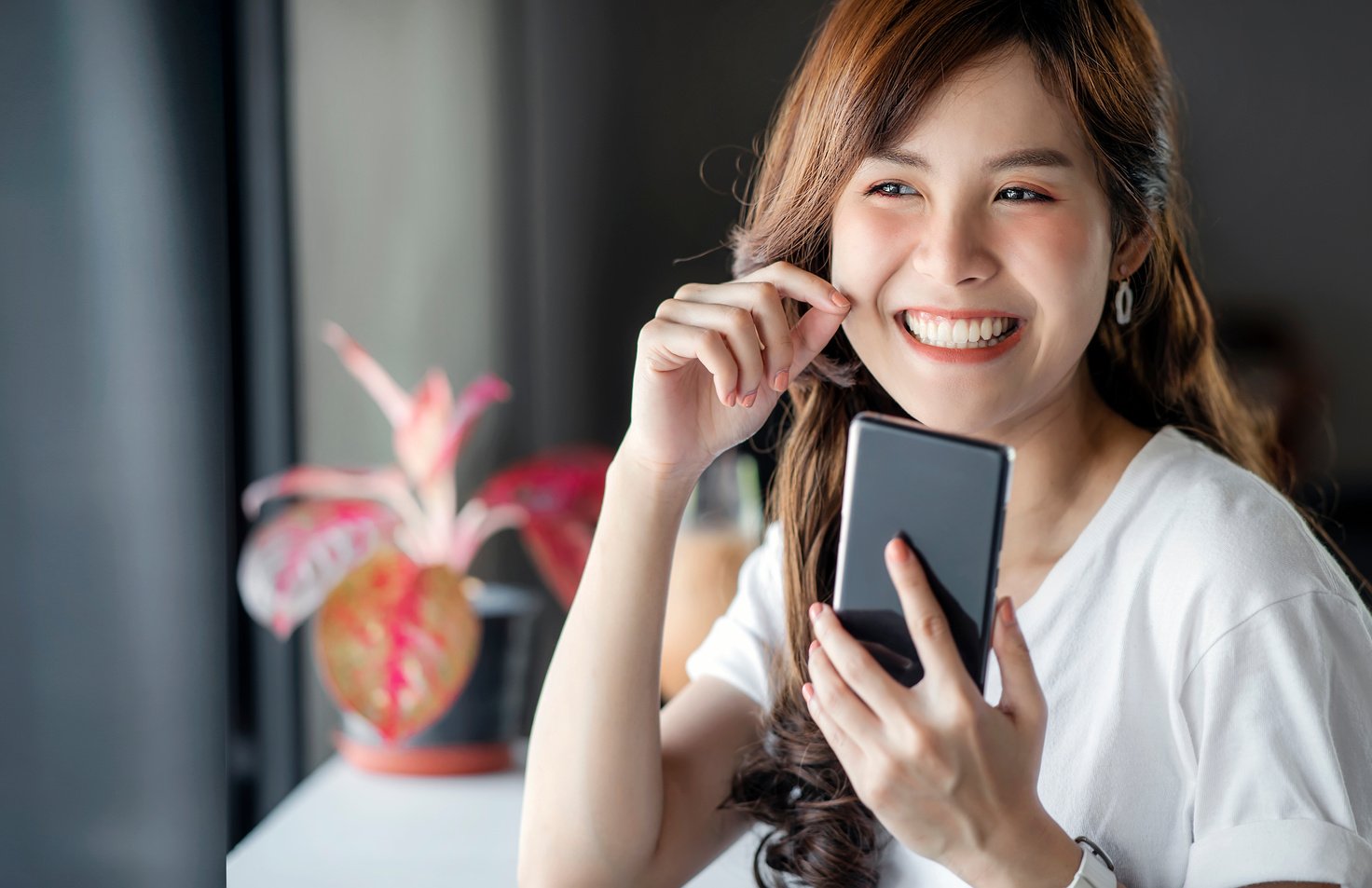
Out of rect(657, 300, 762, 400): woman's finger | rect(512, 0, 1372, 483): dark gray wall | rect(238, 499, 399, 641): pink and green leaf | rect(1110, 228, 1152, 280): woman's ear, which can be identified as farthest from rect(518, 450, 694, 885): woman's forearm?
rect(512, 0, 1372, 483): dark gray wall

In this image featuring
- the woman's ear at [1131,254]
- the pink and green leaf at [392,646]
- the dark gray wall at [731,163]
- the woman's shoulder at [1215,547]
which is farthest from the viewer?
the dark gray wall at [731,163]

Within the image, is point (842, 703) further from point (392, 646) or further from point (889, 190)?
point (392, 646)

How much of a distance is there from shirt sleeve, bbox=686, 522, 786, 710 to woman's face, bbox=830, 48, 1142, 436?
0.26m

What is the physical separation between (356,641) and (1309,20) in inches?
59.3

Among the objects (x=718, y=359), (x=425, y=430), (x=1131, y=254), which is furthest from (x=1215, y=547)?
(x=425, y=430)

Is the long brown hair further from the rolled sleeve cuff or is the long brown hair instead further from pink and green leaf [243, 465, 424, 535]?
pink and green leaf [243, 465, 424, 535]

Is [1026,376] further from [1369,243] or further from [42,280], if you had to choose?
[1369,243]

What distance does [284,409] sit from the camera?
157 centimetres

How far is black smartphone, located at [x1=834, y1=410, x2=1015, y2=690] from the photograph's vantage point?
2.11 feet

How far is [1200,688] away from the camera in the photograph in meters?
0.77

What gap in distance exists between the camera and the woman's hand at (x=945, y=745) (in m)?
0.63

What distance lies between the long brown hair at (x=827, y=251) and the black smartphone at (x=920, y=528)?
261 millimetres

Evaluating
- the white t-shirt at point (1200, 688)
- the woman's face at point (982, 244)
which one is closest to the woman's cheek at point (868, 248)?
the woman's face at point (982, 244)

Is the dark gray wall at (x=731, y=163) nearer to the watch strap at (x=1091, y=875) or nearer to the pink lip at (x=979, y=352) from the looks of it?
the pink lip at (x=979, y=352)
